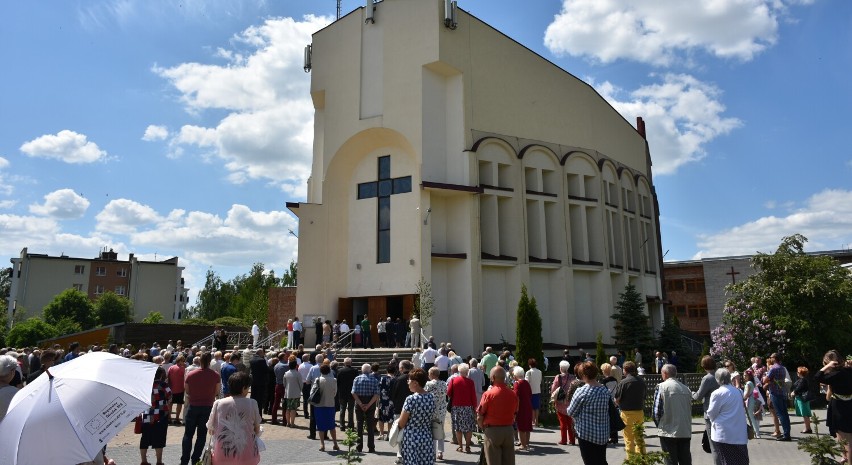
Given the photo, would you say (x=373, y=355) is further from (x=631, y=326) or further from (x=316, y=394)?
(x=631, y=326)

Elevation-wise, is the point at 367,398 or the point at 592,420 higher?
the point at 592,420

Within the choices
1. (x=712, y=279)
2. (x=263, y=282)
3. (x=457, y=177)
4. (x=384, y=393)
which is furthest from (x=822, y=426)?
(x=263, y=282)

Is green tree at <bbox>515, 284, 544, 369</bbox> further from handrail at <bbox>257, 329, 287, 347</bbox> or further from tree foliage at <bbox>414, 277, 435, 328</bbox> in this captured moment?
handrail at <bbox>257, 329, 287, 347</bbox>

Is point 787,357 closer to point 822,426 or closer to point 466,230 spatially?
point 822,426

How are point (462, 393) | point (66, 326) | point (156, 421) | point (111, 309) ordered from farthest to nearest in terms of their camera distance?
1. point (111, 309)
2. point (66, 326)
3. point (462, 393)
4. point (156, 421)

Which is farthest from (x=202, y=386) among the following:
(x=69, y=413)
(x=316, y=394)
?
(x=69, y=413)

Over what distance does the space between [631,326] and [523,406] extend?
2090cm

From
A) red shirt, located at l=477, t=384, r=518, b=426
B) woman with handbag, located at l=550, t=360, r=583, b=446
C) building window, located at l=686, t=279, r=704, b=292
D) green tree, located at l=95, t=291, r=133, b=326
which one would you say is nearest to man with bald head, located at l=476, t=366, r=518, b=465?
red shirt, located at l=477, t=384, r=518, b=426

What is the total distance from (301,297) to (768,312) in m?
20.2

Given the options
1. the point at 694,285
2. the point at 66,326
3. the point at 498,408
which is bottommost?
the point at 498,408

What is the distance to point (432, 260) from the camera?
2803 centimetres

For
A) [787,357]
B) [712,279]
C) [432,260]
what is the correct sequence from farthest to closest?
1. [712,279]
2. [432,260]
3. [787,357]

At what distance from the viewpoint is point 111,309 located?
6266cm

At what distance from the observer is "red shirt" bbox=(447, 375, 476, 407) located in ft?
36.8
